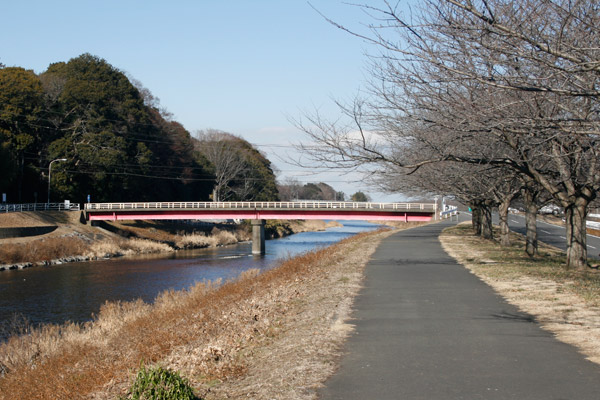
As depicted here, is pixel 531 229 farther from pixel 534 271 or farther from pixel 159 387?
pixel 159 387

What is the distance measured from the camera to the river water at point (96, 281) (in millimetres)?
A: 24359

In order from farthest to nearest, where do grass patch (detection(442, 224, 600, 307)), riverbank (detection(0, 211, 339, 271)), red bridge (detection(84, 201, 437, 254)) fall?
red bridge (detection(84, 201, 437, 254)) → riverbank (detection(0, 211, 339, 271)) → grass patch (detection(442, 224, 600, 307))

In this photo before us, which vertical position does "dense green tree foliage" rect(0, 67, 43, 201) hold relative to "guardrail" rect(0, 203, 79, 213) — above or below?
above

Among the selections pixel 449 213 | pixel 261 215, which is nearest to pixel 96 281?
pixel 261 215

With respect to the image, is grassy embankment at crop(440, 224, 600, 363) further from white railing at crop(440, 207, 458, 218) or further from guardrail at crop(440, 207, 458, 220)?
white railing at crop(440, 207, 458, 218)

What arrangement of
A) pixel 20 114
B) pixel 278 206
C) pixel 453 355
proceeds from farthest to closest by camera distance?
pixel 278 206 → pixel 20 114 → pixel 453 355

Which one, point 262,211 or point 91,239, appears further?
point 262,211

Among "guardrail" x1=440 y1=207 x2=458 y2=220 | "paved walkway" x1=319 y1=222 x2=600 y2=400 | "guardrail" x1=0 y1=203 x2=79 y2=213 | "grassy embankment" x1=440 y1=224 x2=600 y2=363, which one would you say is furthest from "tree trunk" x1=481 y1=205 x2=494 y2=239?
"guardrail" x1=440 y1=207 x2=458 y2=220

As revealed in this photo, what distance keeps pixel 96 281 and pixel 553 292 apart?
25.7 m

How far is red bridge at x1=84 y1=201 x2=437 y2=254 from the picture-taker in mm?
55500

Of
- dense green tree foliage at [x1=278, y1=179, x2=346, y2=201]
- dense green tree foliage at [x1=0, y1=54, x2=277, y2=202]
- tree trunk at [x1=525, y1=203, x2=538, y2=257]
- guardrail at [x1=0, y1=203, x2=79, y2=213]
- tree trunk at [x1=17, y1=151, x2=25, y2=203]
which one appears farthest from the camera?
dense green tree foliage at [x1=278, y1=179, x2=346, y2=201]

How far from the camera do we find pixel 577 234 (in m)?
18.5

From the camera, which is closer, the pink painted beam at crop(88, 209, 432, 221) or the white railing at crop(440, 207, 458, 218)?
the pink painted beam at crop(88, 209, 432, 221)

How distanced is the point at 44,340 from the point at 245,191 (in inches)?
2881
